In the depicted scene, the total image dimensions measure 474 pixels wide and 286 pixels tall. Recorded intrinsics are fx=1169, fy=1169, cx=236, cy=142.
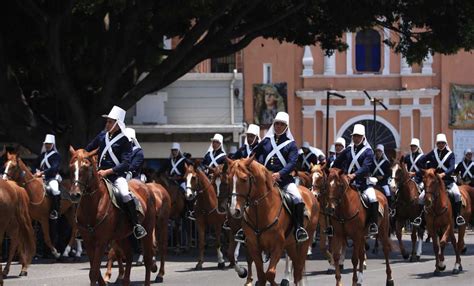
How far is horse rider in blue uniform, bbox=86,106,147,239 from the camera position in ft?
58.1

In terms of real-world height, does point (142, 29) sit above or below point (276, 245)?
above

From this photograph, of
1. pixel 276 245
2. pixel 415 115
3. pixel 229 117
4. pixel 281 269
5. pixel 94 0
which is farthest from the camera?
pixel 415 115

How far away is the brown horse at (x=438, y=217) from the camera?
22.6 meters

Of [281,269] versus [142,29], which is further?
[142,29]

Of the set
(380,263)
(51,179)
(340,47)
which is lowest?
A: (380,263)

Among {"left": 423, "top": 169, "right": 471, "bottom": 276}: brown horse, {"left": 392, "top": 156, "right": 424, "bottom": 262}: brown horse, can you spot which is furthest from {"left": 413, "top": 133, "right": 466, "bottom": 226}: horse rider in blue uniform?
{"left": 392, "top": 156, "right": 424, "bottom": 262}: brown horse

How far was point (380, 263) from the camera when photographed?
84.8 feet

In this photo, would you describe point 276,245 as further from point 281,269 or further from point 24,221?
point 281,269

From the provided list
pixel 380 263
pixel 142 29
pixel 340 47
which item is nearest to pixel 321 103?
pixel 340 47

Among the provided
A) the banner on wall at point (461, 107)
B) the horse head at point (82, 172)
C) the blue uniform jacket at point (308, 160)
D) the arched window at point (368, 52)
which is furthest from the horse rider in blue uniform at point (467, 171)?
the arched window at point (368, 52)

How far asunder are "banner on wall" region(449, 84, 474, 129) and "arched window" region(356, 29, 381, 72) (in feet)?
12.0

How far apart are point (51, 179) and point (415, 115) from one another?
94.9 ft

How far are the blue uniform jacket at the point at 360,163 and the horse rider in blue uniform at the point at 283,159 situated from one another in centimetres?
229

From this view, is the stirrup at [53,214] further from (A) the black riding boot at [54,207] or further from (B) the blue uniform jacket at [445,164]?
(B) the blue uniform jacket at [445,164]
